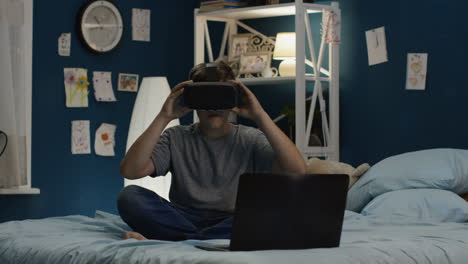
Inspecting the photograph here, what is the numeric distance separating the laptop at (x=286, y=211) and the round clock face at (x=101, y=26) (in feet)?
9.45

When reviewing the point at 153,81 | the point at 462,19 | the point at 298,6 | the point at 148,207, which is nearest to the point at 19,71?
the point at 153,81

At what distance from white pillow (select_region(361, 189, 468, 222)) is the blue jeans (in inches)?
40.5

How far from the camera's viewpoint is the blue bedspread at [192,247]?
1.82m

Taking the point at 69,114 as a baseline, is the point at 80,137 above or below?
below

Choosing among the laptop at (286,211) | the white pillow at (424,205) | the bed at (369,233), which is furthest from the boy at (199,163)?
the white pillow at (424,205)

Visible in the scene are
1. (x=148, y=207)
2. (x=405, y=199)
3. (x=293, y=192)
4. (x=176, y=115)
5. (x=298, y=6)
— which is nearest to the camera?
(x=293, y=192)

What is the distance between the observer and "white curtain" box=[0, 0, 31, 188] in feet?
12.9

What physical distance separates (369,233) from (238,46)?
2389mm

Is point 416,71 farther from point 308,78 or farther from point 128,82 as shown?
point 128,82

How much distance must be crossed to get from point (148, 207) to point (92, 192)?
235cm

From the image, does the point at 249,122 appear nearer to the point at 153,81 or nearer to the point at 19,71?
the point at 153,81

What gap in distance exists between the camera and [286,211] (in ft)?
6.19

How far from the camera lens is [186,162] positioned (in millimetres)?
2643

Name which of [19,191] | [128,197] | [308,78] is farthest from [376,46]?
[128,197]
